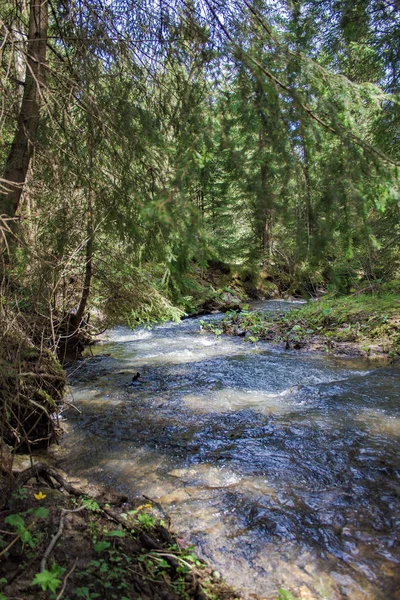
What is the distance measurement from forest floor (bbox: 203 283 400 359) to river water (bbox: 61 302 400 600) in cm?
128

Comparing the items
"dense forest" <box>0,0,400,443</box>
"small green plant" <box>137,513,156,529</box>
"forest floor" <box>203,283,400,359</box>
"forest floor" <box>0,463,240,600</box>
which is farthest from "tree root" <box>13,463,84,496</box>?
"forest floor" <box>203,283,400,359</box>

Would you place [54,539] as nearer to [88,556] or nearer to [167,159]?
[88,556]

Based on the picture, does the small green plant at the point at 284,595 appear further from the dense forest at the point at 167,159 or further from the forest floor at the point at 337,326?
the forest floor at the point at 337,326

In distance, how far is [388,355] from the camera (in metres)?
7.99

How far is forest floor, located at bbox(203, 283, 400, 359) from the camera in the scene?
29.0 feet

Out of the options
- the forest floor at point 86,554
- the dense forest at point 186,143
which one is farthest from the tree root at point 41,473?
the dense forest at point 186,143

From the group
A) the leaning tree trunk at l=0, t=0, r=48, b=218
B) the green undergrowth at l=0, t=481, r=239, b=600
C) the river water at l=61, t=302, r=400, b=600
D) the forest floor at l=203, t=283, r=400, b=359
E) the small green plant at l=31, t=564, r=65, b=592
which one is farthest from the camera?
the forest floor at l=203, t=283, r=400, b=359

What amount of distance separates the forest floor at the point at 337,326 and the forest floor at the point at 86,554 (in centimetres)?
678

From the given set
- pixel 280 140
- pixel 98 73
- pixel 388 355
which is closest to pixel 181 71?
pixel 98 73

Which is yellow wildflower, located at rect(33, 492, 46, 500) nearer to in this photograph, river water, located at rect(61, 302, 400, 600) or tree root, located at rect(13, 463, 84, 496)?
tree root, located at rect(13, 463, 84, 496)

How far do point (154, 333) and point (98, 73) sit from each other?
28.5 ft

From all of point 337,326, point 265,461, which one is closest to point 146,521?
point 265,461

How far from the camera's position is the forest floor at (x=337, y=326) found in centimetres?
883

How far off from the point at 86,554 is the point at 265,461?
224 cm
